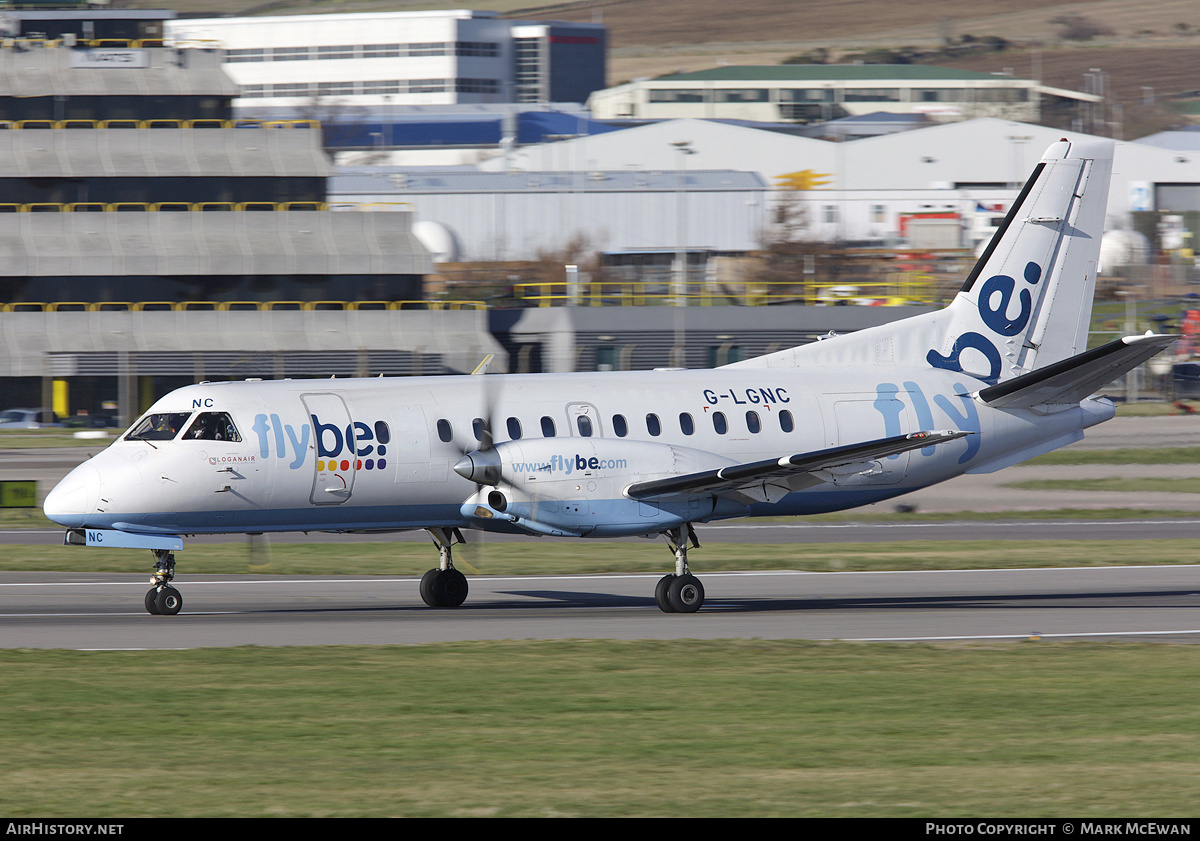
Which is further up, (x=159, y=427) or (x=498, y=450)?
(x=159, y=427)

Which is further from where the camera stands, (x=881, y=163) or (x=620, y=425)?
(x=881, y=163)

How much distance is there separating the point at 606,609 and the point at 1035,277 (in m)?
10.2

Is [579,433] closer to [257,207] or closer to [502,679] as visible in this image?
[502,679]

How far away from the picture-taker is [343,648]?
18.3 metres

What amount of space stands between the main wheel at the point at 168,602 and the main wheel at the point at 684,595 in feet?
24.3

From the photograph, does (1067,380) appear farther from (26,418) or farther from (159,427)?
(26,418)

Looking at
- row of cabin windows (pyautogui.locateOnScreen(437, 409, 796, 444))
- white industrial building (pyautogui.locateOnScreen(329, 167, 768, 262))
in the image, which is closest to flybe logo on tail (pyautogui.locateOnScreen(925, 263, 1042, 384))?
row of cabin windows (pyautogui.locateOnScreen(437, 409, 796, 444))

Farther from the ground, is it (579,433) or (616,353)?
(579,433)

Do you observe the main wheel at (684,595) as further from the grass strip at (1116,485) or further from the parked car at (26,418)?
the parked car at (26,418)

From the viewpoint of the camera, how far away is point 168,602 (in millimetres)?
21234

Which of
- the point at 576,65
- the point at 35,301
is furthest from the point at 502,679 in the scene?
the point at 576,65

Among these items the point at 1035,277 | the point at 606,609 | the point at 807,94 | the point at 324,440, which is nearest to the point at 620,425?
the point at 606,609

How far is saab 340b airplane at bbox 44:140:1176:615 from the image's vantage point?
68.0ft
